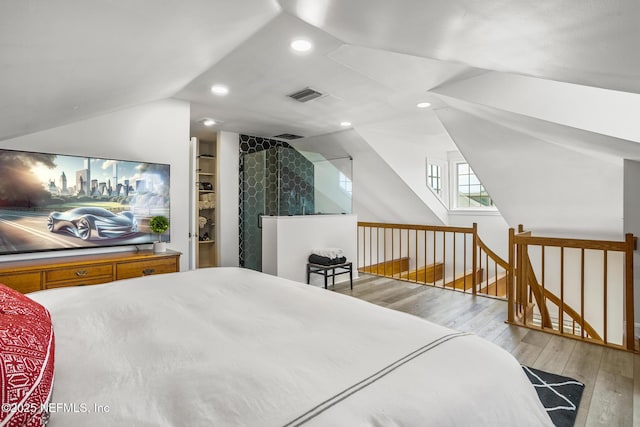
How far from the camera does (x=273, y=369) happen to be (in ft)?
2.94

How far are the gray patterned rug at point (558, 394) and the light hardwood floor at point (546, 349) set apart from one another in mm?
38

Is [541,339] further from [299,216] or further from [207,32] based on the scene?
[207,32]

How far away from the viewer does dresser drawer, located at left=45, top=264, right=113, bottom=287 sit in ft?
8.08

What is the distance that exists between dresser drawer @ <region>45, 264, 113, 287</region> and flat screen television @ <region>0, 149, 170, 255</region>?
1.12 feet

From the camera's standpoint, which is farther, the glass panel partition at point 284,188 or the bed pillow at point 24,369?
the glass panel partition at point 284,188

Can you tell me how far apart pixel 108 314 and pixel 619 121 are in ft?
11.1

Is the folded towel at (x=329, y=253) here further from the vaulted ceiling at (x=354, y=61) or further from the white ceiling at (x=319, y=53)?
the white ceiling at (x=319, y=53)

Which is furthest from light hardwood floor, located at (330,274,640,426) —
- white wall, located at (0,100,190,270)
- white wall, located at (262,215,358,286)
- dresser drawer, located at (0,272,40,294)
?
dresser drawer, located at (0,272,40,294)

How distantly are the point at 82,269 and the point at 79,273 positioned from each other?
35 millimetres

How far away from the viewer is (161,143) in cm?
340

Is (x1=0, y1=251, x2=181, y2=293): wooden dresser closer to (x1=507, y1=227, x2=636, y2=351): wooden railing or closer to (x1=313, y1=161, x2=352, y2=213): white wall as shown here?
(x1=313, y1=161, x2=352, y2=213): white wall

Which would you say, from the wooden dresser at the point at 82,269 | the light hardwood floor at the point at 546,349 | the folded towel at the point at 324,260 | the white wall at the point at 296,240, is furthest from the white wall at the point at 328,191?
the wooden dresser at the point at 82,269

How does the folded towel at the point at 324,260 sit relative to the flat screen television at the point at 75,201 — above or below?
below

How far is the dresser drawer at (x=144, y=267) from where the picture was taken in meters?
2.79
